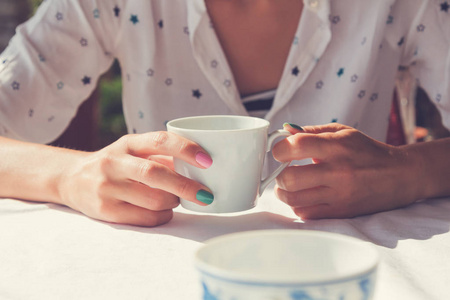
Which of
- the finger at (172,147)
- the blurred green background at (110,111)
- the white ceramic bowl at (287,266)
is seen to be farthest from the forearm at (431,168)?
the blurred green background at (110,111)

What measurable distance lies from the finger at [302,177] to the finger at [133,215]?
15cm

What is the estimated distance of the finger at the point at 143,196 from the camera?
1.98 ft

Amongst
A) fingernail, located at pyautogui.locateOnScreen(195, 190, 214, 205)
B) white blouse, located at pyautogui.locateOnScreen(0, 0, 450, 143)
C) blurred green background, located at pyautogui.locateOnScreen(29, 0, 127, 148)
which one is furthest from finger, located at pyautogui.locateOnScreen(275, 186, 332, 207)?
blurred green background, located at pyautogui.locateOnScreen(29, 0, 127, 148)

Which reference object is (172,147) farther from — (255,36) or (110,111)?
(110,111)

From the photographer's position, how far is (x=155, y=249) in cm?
53

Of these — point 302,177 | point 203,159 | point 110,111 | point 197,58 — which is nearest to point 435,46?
point 197,58

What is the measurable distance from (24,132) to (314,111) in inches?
25.4

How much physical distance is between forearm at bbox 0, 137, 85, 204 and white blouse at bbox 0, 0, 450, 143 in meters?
0.29

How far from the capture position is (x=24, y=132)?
3.46 feet

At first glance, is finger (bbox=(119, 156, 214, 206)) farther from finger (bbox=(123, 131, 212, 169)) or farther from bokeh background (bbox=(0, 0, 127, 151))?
bokeh background (bbox=(0, 0, 127, 151))

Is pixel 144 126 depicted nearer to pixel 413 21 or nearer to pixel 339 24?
pixel 339 24

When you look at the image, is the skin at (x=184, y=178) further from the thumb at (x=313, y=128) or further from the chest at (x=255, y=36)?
the chest at (x=255, y=36)

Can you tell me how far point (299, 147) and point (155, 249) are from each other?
0.21 m

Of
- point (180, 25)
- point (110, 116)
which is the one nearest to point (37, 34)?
point (180, 25)
